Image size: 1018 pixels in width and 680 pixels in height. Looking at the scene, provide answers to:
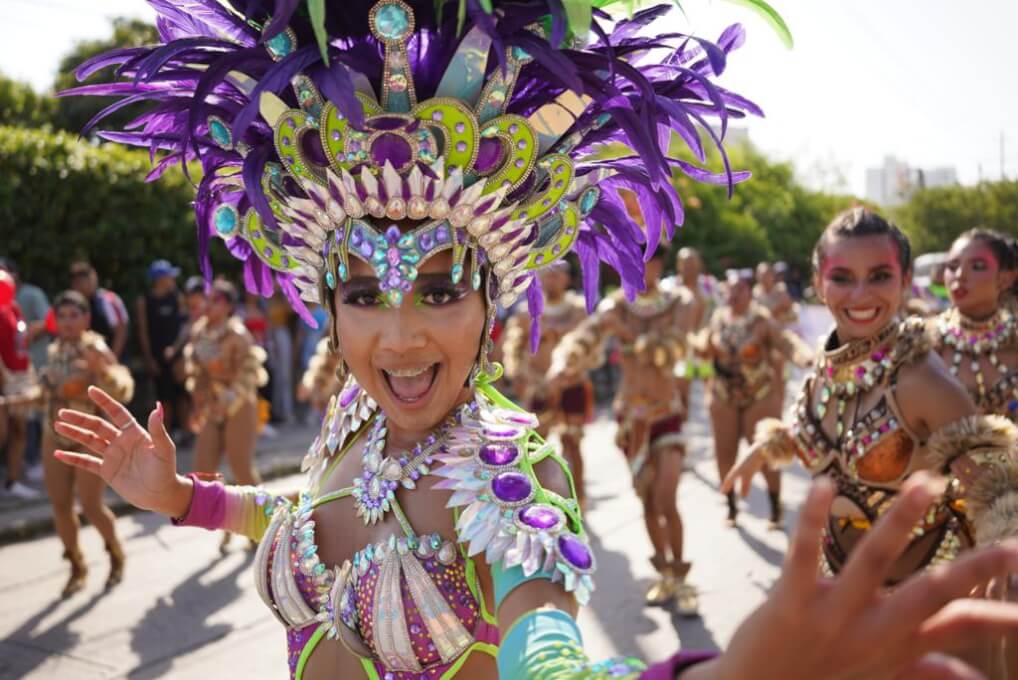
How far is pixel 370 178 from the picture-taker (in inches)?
78.3

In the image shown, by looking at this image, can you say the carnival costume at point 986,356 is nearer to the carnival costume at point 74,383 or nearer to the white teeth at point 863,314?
the white teeth at point 863,314

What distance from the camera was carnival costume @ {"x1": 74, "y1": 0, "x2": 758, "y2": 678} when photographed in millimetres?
1924

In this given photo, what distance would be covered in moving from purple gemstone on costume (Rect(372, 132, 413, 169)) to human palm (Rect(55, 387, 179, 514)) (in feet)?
3.05

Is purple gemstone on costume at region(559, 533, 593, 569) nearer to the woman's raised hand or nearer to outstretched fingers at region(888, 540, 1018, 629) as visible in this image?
outstretched fingers at region(888, 540, 1018, 629)

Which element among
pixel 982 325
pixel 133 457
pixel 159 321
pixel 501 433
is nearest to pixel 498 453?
pixel 501 433

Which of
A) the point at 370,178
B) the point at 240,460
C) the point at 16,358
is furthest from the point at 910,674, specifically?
the point at 16,358

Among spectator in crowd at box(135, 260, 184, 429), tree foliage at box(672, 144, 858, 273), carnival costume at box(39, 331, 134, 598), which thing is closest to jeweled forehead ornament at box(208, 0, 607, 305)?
carnival costume at box(39, 331, 134, 598)

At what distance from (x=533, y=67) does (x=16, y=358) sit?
251 inches

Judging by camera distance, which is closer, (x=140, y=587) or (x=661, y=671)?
(x=661, y=671)

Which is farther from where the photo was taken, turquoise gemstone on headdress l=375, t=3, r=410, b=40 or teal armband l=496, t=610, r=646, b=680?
turquoise gemstone on headdress l=375, t=3, r=410, b=40

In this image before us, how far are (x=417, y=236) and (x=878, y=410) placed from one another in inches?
74.3

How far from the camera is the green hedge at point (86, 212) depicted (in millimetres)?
10344

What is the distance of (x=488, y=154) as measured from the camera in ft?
6.79

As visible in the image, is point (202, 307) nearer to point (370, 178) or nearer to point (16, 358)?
point (16, 358)
